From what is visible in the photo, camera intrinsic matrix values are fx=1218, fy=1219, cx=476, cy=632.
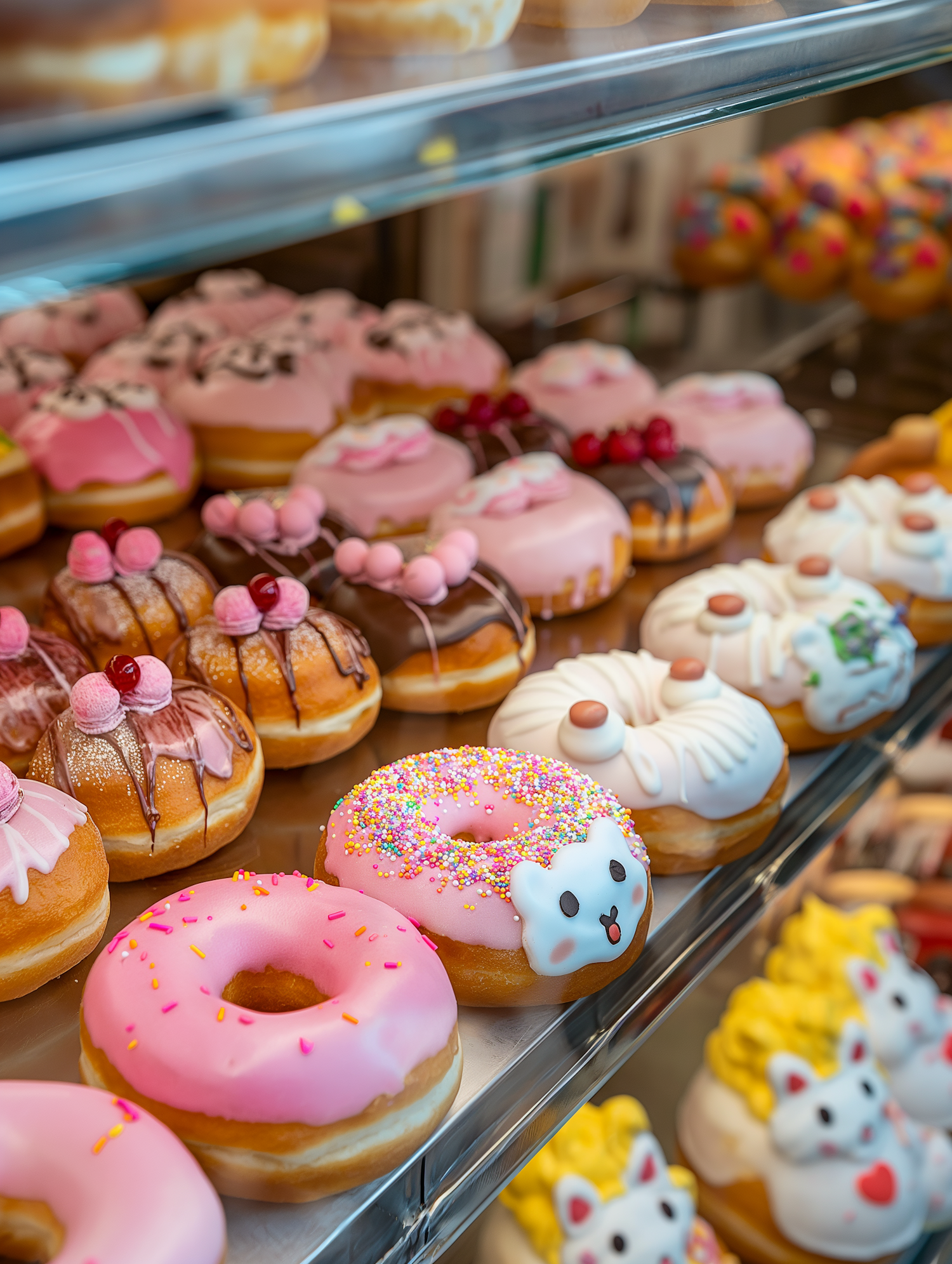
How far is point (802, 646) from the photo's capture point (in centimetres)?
173

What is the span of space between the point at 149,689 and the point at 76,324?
1649mm

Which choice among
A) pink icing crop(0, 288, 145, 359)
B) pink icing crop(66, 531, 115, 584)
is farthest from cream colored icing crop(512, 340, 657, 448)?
pink icing crop(66, 531, 115, 584)

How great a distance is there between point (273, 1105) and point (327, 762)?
2.38 ft

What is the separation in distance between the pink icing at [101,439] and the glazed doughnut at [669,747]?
916mm

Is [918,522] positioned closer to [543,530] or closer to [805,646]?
[805,646]

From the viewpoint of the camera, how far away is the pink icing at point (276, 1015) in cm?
104

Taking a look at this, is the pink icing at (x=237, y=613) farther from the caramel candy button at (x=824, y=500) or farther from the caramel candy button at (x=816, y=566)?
the caramel candy button at (x=824, y=500)

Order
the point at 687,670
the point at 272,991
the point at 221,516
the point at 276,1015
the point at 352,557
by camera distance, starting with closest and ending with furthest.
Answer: the point at 276,1015
the point at 272,991
the point at 687,670
the point at 352,557
the point at 221,516

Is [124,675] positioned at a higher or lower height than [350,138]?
lower

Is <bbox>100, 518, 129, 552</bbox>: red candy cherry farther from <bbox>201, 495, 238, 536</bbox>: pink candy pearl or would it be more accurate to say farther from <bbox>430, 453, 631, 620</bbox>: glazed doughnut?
<bbox>430, 453, 631, 620</bbox>: glazed doughnut

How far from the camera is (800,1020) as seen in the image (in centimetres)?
187

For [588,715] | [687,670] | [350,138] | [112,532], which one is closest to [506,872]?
[588,715]

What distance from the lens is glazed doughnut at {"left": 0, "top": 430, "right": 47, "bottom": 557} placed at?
2070mm

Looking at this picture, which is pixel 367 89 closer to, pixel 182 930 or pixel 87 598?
pixel 182 930
